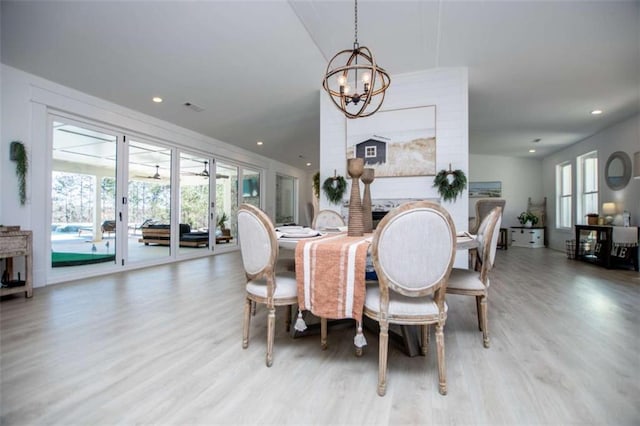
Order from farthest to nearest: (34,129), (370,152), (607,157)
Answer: (607,157), (370,152), (34,129)

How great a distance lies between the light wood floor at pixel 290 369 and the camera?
1329 millimetres

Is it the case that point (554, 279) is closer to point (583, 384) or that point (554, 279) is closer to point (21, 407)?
point (583, 384)

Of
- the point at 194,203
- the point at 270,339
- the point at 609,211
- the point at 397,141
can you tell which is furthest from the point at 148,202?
the point at 609,211

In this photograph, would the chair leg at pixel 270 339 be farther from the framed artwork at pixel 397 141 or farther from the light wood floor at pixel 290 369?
the framed artwork at pixel 397 141

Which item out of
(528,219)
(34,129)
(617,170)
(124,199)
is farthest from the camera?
(528,219)

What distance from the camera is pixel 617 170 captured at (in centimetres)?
542

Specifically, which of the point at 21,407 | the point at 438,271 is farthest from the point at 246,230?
the point at 21,407

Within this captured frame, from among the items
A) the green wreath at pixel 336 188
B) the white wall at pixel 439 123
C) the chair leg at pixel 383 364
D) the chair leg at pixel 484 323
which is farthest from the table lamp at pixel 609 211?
the chair leg at pixel 383 364

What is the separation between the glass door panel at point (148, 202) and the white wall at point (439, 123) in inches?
132

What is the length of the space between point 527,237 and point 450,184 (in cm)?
589

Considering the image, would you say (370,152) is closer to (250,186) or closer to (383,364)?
(383,364)

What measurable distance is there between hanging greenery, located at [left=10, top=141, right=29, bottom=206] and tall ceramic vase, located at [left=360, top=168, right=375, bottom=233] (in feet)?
13.4

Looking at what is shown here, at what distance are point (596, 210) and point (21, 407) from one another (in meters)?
8.78

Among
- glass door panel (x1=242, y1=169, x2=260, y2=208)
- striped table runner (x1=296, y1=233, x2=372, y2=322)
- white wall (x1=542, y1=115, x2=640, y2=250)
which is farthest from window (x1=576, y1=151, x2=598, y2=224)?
glass door panel (x1=242, y1=169, x2=260, y2=208)
